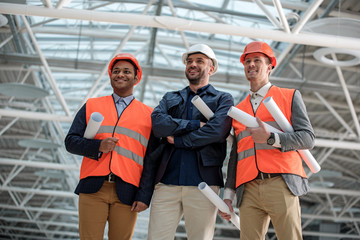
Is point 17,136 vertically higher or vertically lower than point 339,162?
lower

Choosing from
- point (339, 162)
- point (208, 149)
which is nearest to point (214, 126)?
point (208, 149)

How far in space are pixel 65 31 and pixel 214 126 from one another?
1382 cm

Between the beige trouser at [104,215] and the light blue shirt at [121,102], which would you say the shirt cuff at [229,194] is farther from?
the light blue shirt at [121,102]

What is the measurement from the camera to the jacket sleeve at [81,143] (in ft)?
15.1

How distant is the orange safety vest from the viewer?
13.8 feet

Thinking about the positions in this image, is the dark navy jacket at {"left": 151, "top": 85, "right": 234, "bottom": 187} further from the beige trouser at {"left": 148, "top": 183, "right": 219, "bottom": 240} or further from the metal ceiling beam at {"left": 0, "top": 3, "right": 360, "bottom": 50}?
the metal ceiling beam at {"left": 0, "top": 3, "right": 360, "bottom": 50}

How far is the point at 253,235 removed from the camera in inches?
165

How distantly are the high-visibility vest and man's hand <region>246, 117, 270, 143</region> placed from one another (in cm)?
135

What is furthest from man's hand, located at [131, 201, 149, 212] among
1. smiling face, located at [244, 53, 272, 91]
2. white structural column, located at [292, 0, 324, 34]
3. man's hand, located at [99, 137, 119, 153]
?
white structural column, located at [292, 0, 324, 34]

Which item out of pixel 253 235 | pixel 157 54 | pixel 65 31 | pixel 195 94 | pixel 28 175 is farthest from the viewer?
pixel 28 175

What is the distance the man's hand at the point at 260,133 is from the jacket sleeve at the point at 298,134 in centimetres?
14

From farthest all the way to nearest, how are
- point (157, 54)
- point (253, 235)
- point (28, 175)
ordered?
point (28, 175), point (157, 54), point (253, 235)

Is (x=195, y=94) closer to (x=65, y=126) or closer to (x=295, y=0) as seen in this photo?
(x=295, y=0)

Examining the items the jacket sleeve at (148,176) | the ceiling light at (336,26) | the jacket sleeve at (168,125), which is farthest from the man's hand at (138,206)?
the ceiling light at (336,26)
